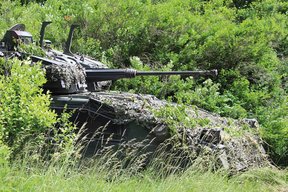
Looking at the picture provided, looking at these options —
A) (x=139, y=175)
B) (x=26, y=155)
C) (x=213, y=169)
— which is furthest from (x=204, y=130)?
(x=26, y=155)

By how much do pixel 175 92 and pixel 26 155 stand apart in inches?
270

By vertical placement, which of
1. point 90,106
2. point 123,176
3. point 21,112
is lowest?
point 123,176

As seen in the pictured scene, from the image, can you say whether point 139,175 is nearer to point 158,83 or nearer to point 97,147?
point 97,147

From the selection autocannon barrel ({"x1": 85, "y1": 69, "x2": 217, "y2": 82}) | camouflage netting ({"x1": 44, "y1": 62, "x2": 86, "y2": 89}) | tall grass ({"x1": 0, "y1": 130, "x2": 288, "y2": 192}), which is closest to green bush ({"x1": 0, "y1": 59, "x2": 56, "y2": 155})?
tall grass ({"x1": 0, "y1": 130, "x2": 288, "y2": 192})

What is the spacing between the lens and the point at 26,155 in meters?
6.03

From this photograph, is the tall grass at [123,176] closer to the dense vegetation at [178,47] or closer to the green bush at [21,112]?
the green bush at [21,112]

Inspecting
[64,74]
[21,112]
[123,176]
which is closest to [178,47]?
[64,74]

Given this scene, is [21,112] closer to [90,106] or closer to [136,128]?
[90,106]

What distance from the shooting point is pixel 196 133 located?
778 centimetres

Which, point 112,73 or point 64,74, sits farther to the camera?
point 112,73

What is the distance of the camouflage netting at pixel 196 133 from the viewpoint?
299 inches

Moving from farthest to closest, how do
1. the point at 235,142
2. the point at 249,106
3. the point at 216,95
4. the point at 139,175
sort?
1. the point at 249,106
2. the point at 216,95
3. the point at 235,142
4. the point at 139,175

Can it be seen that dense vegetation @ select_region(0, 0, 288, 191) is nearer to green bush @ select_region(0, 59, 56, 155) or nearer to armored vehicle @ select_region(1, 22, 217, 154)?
armored vehicle @ select_region(1, 22, 217, 154)

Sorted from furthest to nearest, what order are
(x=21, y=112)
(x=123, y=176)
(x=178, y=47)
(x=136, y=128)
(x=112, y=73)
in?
(x=178, y=47), (x=112, y=73), (x=136, y=128), (x=123, y=176), (x=21, y=112)
